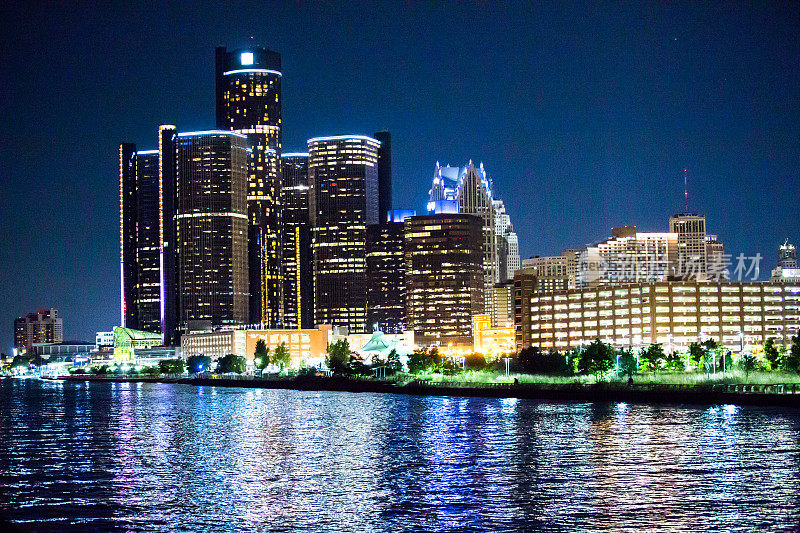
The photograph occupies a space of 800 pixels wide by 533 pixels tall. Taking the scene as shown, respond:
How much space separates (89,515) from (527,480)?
75.9ft

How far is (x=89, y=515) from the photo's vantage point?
161 ft

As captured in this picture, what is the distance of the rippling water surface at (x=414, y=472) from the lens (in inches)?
1858

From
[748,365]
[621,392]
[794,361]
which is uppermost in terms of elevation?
[794,361]

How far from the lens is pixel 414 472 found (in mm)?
62469

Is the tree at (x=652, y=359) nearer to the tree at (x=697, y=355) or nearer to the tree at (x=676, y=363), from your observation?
the tree at (x=676, y=363)

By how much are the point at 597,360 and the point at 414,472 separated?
325 ft

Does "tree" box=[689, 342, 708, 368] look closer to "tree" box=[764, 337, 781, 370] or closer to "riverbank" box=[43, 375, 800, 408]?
"tree" box=[764, 337, 781, 370]

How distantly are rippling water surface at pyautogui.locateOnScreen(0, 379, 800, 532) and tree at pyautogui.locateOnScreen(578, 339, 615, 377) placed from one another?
48993mm

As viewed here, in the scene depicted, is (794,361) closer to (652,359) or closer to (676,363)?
(676,363)

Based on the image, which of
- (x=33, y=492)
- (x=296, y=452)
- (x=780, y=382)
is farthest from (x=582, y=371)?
(x=33, y=492)

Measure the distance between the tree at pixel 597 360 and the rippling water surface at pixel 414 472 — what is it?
49.0 m

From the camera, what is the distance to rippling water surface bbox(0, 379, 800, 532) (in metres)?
47.2

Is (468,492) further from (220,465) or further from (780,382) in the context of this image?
(780,382)

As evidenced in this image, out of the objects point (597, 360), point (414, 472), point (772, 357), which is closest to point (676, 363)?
point (597, 360)
